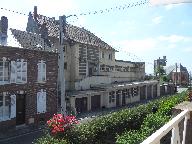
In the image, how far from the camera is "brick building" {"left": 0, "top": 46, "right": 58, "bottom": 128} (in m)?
27.2

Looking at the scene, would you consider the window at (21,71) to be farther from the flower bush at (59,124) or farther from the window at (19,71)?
the flower bush at (59,124)

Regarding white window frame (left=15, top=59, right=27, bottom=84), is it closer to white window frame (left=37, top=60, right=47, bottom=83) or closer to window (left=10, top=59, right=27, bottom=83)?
window (left=10, top=59, right=27, bottom=83)

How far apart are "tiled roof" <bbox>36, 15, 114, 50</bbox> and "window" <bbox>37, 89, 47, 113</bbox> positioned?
10.5 metres

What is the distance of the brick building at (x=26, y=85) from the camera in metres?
27.2

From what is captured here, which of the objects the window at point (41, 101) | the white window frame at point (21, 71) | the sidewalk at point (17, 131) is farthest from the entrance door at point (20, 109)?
the window at point (41, 101)

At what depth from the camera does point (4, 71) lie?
27438 mm

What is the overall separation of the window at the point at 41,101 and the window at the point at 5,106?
3.65 m

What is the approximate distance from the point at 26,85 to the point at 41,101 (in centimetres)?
248

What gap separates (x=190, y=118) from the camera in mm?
6336

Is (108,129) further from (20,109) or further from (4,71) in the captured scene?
(20,109)

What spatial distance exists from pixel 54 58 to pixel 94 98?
11.5m

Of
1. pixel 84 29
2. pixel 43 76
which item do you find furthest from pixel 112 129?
pixel 84 29

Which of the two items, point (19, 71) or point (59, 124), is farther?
point (19, 71)

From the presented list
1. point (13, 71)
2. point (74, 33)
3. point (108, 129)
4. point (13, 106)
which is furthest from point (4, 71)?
point (74, 33)
